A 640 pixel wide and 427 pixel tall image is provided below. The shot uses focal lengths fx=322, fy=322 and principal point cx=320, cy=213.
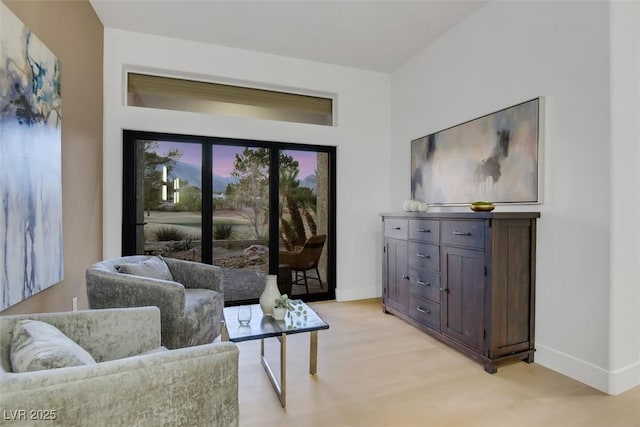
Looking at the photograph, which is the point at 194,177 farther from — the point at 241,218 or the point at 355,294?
the point at 355,294

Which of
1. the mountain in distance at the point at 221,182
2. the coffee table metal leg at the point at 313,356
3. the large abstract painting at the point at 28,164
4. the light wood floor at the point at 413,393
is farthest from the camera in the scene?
the mountain in distance at the point at 221,182

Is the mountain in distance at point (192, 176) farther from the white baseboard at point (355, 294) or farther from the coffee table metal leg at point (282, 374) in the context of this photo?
the coffee table metal leg at point (282, 374)

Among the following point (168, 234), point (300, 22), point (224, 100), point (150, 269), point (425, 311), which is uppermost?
point (300, 22)

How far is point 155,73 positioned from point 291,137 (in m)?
1.65

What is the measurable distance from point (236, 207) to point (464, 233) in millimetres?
2511

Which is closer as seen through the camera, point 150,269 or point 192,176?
point 150,269

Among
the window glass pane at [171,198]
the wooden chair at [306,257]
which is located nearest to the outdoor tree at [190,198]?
the window glass pane at [171,198]

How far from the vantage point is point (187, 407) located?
1.09 m

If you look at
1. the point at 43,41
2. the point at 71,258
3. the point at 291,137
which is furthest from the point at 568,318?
the point at 43,41

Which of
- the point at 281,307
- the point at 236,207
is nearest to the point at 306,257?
the point at 236,207

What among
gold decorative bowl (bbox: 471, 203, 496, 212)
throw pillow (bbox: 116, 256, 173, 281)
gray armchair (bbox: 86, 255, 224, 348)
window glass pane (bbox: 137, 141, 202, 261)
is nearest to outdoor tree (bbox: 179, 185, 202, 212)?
window glass pane (bbox: 137, 141, 202, 261)

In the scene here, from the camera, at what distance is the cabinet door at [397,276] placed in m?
3.34

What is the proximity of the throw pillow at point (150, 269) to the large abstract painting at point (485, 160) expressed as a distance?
2793 millimetres

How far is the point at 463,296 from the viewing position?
8.52 feet
